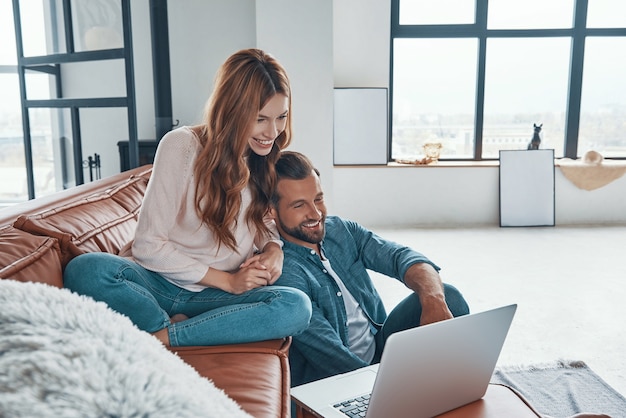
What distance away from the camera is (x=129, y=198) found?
217cm

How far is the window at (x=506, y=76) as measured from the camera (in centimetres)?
568

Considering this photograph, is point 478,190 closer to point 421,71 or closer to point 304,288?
point 421,71

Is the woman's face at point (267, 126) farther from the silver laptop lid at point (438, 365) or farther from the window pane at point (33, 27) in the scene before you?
the window pane at point (33, 27)

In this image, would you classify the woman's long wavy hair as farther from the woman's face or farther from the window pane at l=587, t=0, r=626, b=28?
the window pane at l=587, t=0, r=626, b=28

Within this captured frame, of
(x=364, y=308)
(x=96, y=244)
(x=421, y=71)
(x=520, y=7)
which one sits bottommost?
(x=364, y=308)

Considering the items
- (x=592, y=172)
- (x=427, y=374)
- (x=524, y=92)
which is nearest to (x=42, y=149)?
(x=427, y=374)

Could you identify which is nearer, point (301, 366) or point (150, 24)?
point (301, 366)

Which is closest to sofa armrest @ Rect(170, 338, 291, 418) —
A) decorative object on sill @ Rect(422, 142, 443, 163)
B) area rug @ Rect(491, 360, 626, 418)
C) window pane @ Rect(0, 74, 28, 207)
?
area rug @ Rect(491, 360, 626, 418)

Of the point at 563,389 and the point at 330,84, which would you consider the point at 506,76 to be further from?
the point at 563,389

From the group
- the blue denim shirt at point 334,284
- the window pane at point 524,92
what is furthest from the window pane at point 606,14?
the blue denim shirt at point 334,284

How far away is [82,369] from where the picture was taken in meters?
0.41

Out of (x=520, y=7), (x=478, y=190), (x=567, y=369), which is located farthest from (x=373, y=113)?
(x=567, y=369)

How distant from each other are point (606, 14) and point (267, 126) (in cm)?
515

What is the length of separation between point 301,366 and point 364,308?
0.93 feet
